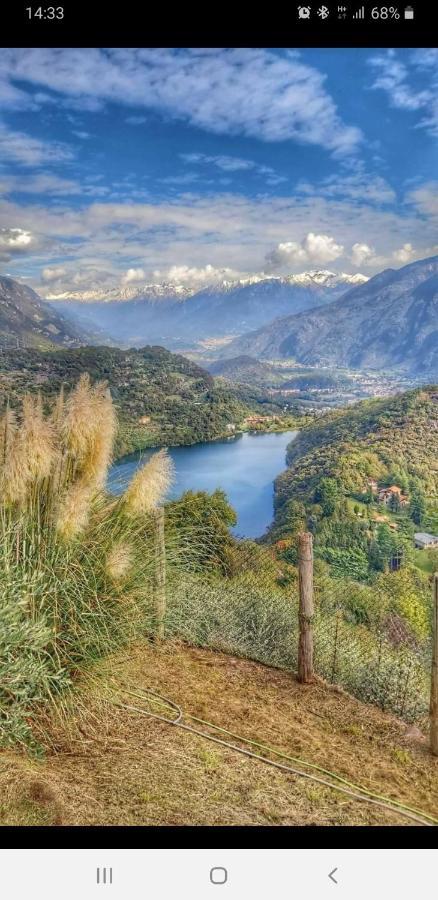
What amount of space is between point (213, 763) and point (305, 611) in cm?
102

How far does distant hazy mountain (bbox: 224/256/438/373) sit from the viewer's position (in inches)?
2223

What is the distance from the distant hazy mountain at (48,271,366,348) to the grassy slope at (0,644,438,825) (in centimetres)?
7265

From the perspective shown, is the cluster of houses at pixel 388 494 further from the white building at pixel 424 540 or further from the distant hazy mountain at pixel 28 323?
the distant hazy mountain at pixel 28 323

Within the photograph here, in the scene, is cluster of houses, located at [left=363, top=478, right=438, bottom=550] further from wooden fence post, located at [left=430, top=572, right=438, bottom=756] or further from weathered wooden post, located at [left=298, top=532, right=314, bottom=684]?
wooden fence post, located at [left=430, top=572, right=438, bottom=756]

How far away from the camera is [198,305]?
4973 inches

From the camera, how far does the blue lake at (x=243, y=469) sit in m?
25.4

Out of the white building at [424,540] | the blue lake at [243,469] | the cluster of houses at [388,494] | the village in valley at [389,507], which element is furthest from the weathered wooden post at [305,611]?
the cluster of houses at [388,494]

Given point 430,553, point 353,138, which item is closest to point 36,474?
point 353,138

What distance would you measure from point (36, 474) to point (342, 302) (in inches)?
3487

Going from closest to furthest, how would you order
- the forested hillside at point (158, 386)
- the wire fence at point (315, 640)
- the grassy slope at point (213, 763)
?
the grassy slope at point (213, 763), the wire fence at point (315, 640), the forested hillside at point (158, 386)

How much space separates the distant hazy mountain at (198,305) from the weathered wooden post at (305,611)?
7229cm
